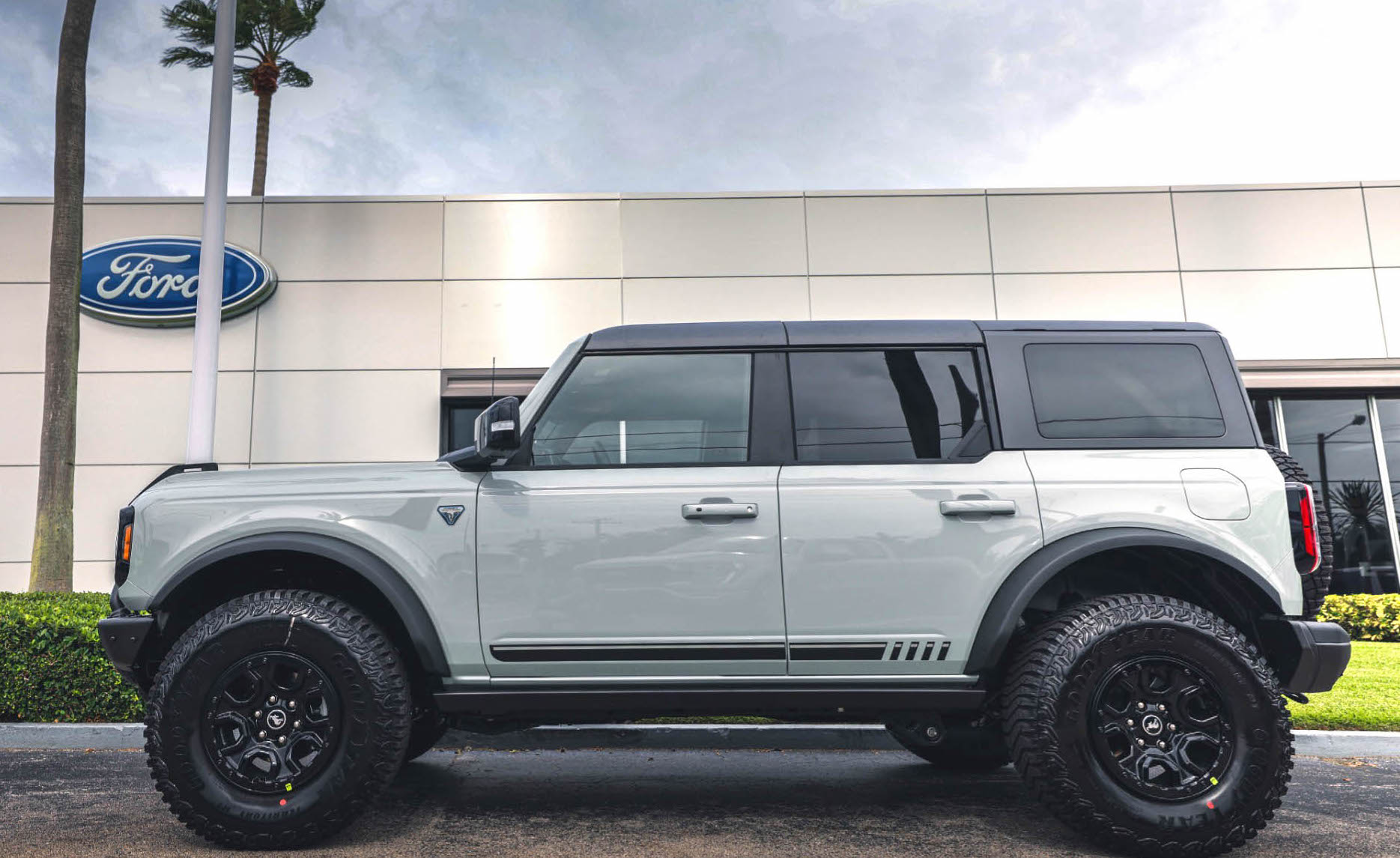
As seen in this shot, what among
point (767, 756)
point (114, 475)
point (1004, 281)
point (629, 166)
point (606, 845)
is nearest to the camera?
point (606, 845)

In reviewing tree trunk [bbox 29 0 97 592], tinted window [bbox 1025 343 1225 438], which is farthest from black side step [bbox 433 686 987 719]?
tree trunk [bbox 29 0 97 592]

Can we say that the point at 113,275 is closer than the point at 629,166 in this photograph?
Yes

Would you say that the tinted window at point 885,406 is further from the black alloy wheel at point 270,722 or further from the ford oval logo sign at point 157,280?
the ford oval logo sign at point 157,280

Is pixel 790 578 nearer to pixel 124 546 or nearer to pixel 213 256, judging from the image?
pixel 124 546

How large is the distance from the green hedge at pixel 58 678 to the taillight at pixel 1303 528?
6.69m

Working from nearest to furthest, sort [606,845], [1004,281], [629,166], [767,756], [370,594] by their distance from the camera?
[606,845], [370,594], [767,756], [1004,281], [629,166]

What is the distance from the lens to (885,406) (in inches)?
141

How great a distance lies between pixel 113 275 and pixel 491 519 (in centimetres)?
994

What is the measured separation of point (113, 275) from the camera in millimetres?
10766

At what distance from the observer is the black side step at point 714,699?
332 centimetres

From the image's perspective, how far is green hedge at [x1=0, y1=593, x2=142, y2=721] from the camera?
19.4 feet

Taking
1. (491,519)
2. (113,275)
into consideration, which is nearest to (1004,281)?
(491,519)

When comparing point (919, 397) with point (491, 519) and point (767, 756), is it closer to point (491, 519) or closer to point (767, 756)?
point (491, 519)

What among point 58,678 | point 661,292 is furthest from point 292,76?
point 58,678
